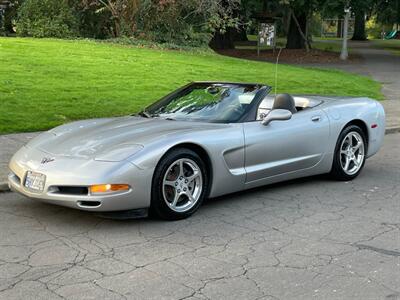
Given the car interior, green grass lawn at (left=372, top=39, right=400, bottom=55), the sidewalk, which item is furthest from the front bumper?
green grass lawn at (left=372, top=39, right=400, bottom=55)

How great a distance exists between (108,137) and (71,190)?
0.71 m

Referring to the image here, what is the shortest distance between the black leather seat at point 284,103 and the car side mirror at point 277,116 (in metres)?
0.41

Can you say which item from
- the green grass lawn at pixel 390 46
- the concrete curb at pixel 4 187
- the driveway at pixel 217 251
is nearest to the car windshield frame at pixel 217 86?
the driveway at pixel 217 251

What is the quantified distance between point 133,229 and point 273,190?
211 centimetres

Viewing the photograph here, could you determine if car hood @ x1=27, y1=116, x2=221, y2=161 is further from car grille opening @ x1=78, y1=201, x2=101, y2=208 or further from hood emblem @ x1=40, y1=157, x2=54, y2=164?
car grille opening @ x1=78, y1=201, x2=101, y2=208

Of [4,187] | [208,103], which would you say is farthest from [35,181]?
[208,103]

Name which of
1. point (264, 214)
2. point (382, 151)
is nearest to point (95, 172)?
point (264, 214)

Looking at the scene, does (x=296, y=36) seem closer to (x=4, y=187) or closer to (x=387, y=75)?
(x=387, y=75)

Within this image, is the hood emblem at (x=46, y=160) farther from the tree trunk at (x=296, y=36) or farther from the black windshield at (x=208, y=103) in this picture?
the tree trunk at (x=296, y=36)

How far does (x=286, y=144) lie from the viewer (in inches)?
253

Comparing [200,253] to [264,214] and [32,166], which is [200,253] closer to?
[264,214]

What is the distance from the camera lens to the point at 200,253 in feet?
15.3

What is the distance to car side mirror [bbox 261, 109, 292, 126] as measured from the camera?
6.16 meters

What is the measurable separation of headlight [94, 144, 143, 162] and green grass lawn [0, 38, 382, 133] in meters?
4.86
